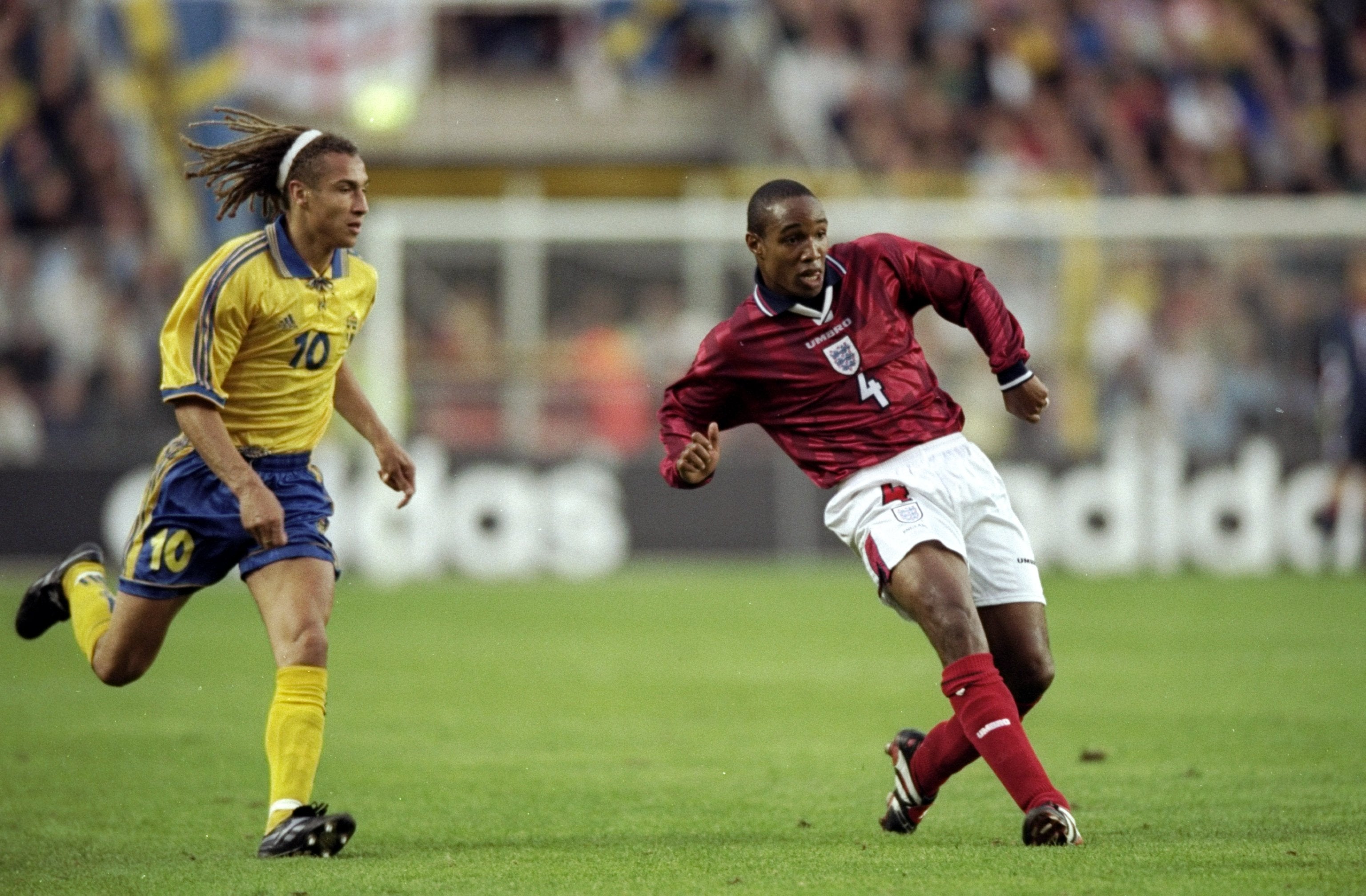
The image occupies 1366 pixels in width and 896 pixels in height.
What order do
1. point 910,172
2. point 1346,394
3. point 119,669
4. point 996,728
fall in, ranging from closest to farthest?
point 996,728, point 119,669, point 1346,394, point 910,172

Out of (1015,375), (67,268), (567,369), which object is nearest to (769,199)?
(1015,375)

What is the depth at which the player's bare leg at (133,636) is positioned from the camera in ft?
22.5

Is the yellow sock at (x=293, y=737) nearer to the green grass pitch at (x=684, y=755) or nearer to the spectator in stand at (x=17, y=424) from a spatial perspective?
the green grass pitch at (x=684, y=755)

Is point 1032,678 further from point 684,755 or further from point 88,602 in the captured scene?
point 88,602

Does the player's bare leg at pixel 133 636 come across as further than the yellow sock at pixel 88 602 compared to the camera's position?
No

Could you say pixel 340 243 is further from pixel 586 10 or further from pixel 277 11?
pixel 586 10

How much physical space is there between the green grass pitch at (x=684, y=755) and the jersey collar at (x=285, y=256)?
1929 millimetres

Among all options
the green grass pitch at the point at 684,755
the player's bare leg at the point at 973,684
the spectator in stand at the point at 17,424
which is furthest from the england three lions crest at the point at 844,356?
the spectator in stand at the point at 17,424

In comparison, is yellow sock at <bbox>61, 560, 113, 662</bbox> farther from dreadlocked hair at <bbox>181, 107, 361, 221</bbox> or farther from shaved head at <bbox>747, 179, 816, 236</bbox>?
shaved head at <bbox>747, 179, 816, 236</bbox>

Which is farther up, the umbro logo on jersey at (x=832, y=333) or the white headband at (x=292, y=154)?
the white headband at (x=292, y=154)

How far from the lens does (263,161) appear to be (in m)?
6.86

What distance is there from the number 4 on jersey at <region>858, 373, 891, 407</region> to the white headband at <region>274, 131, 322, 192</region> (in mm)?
2030

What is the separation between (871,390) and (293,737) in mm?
2230

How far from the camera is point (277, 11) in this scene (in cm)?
2175
